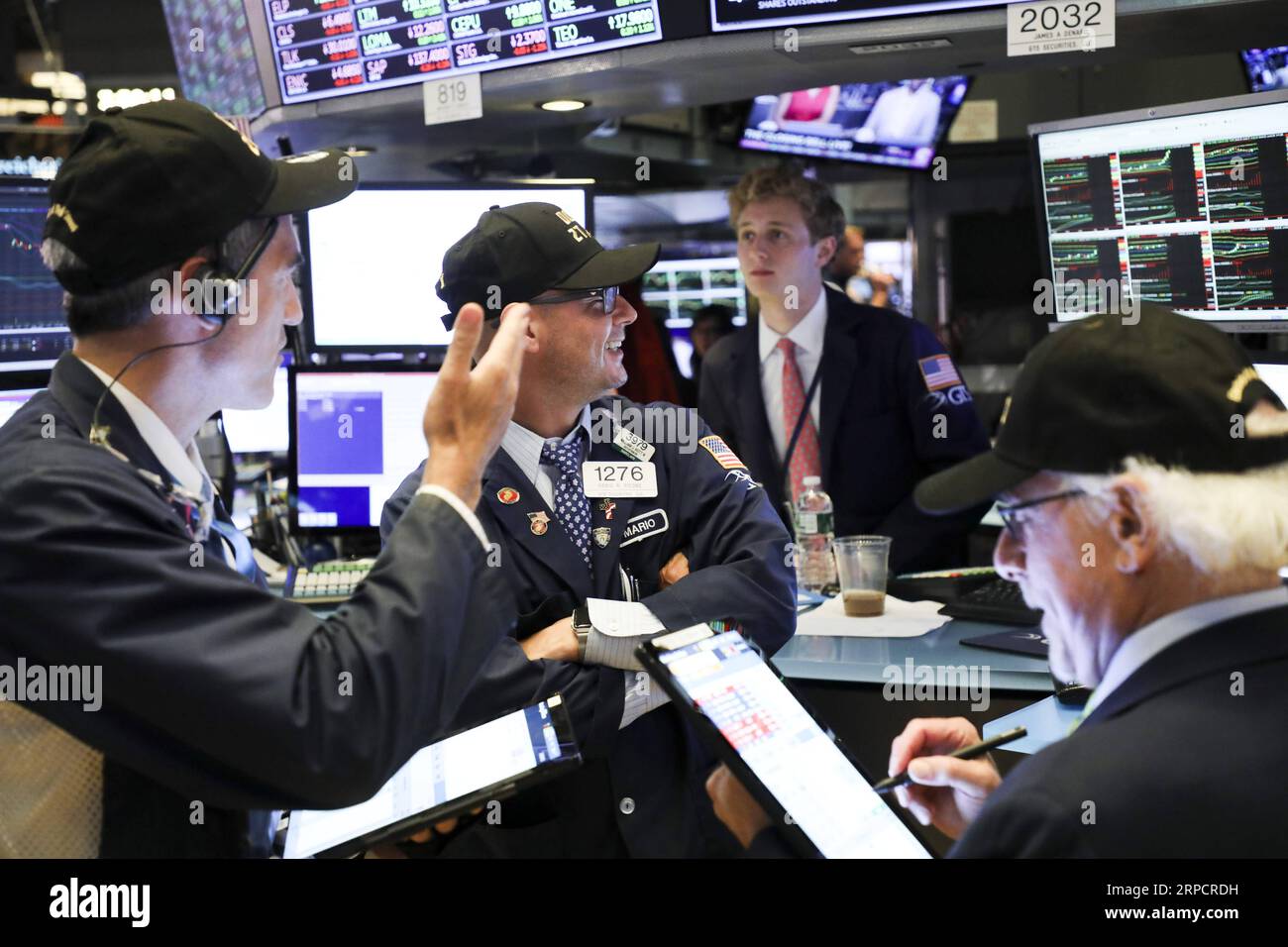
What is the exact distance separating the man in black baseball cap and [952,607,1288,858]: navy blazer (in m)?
0.60

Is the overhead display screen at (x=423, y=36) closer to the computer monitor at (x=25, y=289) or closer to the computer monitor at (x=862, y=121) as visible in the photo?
the computer monitor at (x=25, y=289)

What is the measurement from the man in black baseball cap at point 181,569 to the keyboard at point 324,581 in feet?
5.55

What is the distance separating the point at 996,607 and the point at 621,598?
95 cm

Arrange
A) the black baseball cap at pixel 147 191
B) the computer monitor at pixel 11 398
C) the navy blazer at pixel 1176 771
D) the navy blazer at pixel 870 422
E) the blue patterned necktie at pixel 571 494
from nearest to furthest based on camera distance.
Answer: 1. the navy blazer at pixel 1176 771
2. the black baseball cap at pixel 147 191
3. the blue patterned necktie at pixel 571 494
4. the computer monitor at pixel 11 398
5. the navy blazer at pixel 870 422

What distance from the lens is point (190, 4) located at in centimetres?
446

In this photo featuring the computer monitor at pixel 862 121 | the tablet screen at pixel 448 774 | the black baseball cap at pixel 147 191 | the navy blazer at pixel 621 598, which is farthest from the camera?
the computer monitor at pixel 862 121

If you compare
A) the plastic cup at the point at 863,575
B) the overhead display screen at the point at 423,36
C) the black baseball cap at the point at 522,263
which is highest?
the overhead display screen at the point at 423,36

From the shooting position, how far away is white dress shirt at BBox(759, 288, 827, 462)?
370cm

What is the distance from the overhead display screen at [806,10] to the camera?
2746 mm

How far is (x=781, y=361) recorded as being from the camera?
3.74 m

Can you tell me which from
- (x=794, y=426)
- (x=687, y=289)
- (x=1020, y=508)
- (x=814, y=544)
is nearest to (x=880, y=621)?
(x=814, y=544)

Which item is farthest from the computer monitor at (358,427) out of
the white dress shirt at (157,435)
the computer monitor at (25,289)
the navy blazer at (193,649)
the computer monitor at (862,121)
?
the computer monitor at (862,121)

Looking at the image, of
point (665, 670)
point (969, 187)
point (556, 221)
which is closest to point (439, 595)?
point (665, 670)
